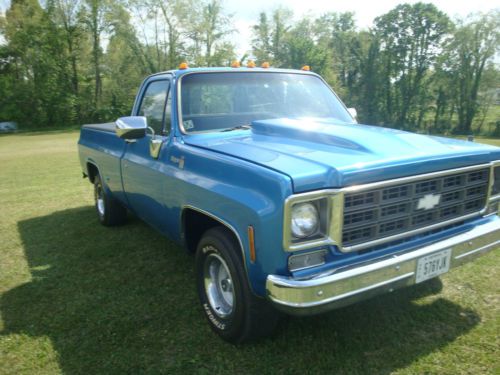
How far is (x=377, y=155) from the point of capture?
243 centimetres

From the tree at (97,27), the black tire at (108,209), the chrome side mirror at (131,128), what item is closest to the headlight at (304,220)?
the chrome side mirror at (131,128)

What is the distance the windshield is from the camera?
3.50 meters

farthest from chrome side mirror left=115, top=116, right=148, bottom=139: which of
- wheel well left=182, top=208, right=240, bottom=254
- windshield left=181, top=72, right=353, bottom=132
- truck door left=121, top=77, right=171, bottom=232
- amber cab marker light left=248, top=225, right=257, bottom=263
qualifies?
amber cab marker light left=248, top=225, right=257, bottom=263

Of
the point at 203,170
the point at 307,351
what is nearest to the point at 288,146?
the point at 203,170

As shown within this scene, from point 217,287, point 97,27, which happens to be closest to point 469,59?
point 97,27

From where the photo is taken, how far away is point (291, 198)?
81.7 inches

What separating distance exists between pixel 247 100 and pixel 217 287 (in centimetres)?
170

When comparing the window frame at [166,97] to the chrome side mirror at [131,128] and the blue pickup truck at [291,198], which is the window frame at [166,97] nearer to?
the blue pickup truck at [291,198]

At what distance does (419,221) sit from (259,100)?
6.00 ft

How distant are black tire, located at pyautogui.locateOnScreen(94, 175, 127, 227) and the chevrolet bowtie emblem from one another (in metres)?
3.96

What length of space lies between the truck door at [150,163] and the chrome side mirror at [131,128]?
19 centimetres

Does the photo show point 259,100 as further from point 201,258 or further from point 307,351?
point 307,351

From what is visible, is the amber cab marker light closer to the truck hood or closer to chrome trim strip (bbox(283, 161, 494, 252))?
chrome trim strip (bbox(283, 161, 494, 252))

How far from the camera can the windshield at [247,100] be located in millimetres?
3496
